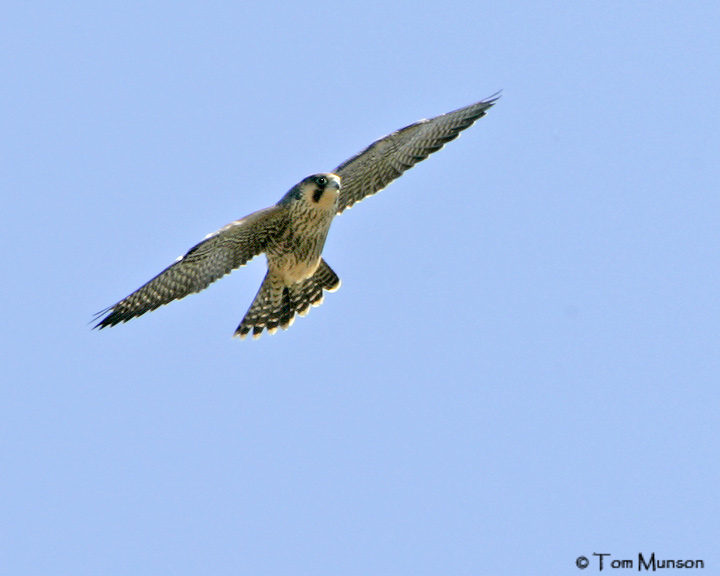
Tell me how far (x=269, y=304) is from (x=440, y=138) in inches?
91.7

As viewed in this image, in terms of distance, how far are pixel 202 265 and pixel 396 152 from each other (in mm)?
2055

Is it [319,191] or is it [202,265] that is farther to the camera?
[202,265]

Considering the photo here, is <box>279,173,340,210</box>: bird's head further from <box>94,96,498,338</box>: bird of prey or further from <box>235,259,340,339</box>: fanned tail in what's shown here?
<box>235,259,340,339</box>: fanned tail

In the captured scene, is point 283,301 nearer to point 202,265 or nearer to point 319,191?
point 202,265

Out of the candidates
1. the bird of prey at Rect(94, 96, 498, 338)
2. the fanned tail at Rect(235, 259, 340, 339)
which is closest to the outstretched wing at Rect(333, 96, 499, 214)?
the bird of prey at Rect(94, 96, 498, 338)

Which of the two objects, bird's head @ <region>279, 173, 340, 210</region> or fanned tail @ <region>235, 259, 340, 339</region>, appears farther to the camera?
fanned tail @ <region>235, 259, 340, 339</region>

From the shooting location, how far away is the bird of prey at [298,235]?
964 centimetres

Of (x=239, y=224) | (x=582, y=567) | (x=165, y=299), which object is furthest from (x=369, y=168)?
(x=582, y=567)

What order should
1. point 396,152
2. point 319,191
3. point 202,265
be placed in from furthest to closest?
point 396,152 < point 202,265 < point 319,191

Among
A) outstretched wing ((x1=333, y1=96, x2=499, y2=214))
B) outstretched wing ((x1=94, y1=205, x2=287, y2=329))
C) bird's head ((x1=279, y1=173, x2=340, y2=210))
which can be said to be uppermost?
outstretched wing ((x1=333, y1=96, x2=499, y2=214))

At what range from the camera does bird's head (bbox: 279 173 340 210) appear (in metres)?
9.52

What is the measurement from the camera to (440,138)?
10273 millimetres

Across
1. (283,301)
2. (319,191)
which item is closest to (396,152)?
(319,191)

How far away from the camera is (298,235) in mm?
9852
